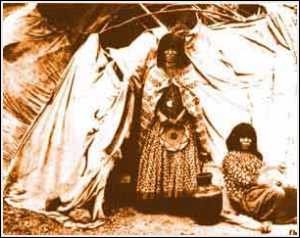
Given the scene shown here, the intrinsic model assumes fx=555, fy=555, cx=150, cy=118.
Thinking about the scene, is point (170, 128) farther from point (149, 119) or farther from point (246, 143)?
point (246, 143)

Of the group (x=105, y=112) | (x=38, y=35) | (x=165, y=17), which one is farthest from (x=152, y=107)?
(x=38, y=35)

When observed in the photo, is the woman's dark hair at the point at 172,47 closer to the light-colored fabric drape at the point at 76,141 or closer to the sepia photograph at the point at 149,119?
the sepia photograph at the point at 149,119

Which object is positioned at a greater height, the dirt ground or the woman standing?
the woman standing

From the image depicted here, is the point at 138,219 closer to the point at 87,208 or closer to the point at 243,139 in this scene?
the point at 87,208

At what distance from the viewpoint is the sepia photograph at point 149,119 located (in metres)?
4.06

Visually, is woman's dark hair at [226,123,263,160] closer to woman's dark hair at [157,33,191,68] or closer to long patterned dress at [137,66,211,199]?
long patterned dress at [137,66,211,199]

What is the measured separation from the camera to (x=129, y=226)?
4.06 m

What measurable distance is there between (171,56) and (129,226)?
1298 mm

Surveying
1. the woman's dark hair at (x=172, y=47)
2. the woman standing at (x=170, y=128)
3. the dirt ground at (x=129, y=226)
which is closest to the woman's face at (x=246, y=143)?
the woman standing at (x=170, y=128)

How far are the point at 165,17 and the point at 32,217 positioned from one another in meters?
1.77

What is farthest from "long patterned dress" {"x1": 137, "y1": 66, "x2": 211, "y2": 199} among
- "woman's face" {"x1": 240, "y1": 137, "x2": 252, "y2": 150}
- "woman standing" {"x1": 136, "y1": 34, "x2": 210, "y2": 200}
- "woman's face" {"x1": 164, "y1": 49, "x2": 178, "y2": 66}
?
"woman's face" {"x1": 240, "y1": 137, "x2": 252, "y2": 150}

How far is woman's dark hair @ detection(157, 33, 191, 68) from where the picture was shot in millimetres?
4156

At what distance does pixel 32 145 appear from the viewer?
4094 millimetres

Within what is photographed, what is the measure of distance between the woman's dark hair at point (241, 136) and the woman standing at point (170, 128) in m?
0.18
